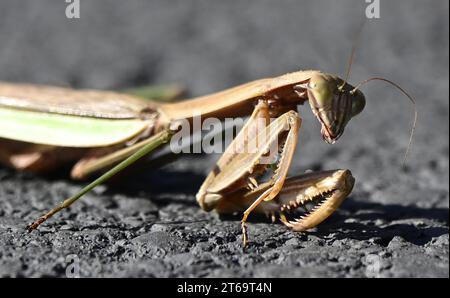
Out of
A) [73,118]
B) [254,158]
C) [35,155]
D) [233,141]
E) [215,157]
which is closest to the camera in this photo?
[254,158]

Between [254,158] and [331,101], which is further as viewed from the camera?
[254,158]

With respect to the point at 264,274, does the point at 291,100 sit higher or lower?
higher

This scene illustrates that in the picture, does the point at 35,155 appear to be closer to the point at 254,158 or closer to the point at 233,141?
the point at 233,141

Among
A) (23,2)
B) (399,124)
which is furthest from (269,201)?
(23,2)

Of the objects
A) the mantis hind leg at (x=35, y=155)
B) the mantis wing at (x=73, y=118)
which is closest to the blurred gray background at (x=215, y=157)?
the mantis hind leg at (x=35, y=155)

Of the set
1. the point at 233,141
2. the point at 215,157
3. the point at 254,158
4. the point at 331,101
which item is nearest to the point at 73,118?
the point at 233,141

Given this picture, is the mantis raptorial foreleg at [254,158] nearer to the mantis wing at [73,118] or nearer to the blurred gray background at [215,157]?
the blurred gray background at [215,157]

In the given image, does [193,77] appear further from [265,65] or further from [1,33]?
[1,33]

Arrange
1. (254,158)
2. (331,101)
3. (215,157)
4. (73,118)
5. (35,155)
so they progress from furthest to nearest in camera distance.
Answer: (215,157) < (35,155) < (73,118) < (254,158) < (331,101)
